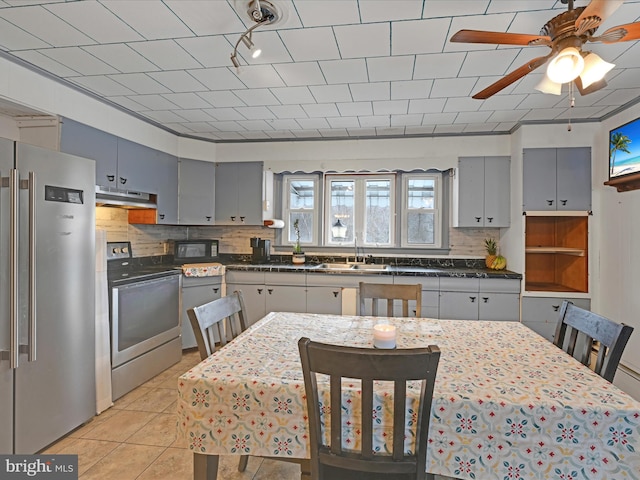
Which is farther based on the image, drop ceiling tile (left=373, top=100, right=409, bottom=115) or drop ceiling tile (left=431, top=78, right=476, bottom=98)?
drop ceiling tile (left=373, top=100, right=409, bottom=115)

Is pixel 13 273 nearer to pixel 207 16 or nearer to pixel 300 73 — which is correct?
pixel 207 16

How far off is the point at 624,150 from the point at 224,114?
3596mm

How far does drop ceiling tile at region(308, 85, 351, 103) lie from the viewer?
9.29 feet

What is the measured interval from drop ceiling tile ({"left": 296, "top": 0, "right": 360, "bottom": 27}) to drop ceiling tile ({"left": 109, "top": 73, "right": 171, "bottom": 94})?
1431 millimetres

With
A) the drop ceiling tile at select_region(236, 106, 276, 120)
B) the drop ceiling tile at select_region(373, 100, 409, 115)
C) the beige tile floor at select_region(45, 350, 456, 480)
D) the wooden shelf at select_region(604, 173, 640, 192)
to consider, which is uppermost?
the drop ceiling tile at select_region(236, 106, 276, 120)

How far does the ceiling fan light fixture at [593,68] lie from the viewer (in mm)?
1567

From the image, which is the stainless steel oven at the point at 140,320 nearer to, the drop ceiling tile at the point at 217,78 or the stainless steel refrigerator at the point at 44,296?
the stainless steel refrigerator at the point at 44,296

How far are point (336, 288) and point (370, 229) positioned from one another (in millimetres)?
1080

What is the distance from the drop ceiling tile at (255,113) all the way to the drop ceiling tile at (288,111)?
0.06 m

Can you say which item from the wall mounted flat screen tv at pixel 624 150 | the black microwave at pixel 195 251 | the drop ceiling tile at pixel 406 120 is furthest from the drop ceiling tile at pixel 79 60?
the wall mounted flat screen tv at pixel 624 150

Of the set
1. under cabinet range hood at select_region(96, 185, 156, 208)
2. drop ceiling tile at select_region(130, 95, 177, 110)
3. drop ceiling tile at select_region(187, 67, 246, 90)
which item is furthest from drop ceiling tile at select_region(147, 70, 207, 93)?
under cabinet range hood at select_region(96, 185, 156, 208)

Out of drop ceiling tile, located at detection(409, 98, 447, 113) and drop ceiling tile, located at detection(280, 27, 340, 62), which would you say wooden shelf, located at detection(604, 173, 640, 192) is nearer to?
drop ceiling tile, located at detection(409, 98, 447, 113)

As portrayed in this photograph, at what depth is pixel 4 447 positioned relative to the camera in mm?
1878

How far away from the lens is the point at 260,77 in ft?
8.77
